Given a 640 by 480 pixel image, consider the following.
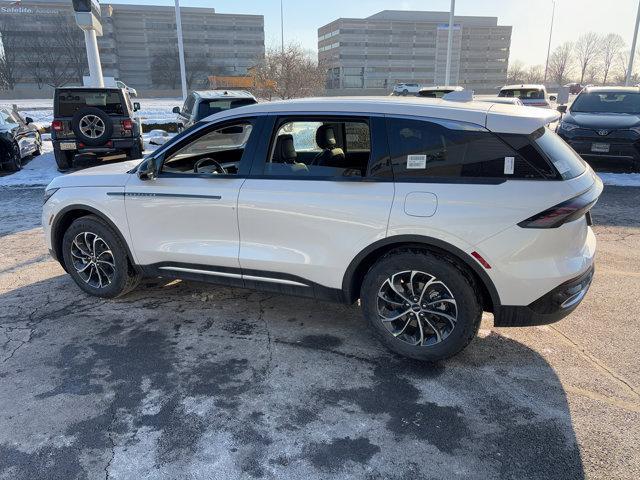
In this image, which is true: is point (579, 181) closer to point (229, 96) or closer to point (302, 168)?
point (302, 168)

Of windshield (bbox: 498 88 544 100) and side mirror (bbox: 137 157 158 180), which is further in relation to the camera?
windshield (bbox: 498 88 544 100)

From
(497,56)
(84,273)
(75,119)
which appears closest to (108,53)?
(497,56)

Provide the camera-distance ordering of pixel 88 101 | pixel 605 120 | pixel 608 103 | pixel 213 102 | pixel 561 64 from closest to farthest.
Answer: pixel 605 120 → pixel 213 102 → pixel 88 101 → pixel 608 103 → pixel 561 64

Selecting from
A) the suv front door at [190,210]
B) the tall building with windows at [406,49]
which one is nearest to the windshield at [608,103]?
the suv front door at [190,210]

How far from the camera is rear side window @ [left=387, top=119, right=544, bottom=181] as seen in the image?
3.00 metres

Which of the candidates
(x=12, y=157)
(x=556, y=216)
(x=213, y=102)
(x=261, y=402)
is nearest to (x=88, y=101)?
(x=12, y=157)

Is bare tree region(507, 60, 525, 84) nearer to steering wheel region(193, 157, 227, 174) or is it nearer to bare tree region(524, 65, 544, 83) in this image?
bare tree region(524, 65, 544, 83)

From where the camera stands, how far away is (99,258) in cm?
442

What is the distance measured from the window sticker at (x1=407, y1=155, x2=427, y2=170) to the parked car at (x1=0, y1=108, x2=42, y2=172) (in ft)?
36.0

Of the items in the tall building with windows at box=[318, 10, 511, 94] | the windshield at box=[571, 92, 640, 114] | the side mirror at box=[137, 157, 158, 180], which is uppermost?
the tall building with windows at box=[318, 10, 511, 94]

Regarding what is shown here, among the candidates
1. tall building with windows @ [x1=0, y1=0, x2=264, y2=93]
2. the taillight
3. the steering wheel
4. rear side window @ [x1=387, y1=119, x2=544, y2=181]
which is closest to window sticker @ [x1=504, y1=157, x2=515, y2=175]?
rear side window @ [x1=387, y1=119, x2=544, y2=181]

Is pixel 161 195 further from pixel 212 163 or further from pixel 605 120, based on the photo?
pixel 605 120

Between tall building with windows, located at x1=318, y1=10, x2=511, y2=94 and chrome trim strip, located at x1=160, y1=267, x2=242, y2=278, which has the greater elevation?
tall building with windows, located at x1=318, y1=10, x2=511, y2=94

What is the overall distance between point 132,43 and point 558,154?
358 feet
